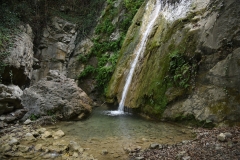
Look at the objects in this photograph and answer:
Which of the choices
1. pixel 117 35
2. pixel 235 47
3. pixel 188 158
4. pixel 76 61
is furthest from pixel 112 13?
pixel 188 158

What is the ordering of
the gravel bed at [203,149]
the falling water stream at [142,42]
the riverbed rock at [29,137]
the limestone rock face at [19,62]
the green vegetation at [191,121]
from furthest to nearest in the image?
the falling water stream at [142,42] → the limestone rock face at [19,62] → the green vegetation at [191,121] → the riverbed rock at [29,137] → the gravel bed at [203,149]

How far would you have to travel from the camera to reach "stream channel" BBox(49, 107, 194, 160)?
483cm

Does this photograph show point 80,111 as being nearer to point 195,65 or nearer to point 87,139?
point 87,139

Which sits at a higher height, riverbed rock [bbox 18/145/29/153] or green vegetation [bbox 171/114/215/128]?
green vegetation [bbox 171/114/215/128]

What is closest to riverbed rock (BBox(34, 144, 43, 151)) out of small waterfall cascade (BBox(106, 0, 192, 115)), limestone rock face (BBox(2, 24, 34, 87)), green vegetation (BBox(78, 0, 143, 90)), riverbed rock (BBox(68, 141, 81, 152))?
riverbed rock (BBox(68, 141, 81, 152))

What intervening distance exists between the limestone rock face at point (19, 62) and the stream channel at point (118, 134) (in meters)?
3.42

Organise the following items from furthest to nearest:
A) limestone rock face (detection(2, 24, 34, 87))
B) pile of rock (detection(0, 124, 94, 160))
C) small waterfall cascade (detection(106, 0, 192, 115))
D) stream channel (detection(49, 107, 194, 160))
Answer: limestone rock face (detection(2, 24, 34, 87)) < small waterfall cascade (detection(106, 0, 192, 115)) < stream channel (detection(49, 107, 194, 160)) < pile of rock (detection(0, 124, 94, 160))

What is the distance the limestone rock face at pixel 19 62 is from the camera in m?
8.58

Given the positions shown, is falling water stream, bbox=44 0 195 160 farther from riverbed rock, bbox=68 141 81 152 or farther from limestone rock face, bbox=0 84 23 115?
limestone rock face, bbox=0 84 23 115

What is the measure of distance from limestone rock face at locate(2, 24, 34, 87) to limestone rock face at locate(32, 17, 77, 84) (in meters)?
2.16

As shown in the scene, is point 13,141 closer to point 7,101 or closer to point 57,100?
point 7,101

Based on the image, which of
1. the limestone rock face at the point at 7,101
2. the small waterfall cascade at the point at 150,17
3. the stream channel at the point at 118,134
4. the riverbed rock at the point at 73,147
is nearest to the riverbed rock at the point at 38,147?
the riverbed rock at the point at 73,147

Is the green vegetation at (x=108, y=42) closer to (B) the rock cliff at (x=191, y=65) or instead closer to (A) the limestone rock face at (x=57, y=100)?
(B) the rock cliff at (x=191, y=65)

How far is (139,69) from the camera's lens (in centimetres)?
888
